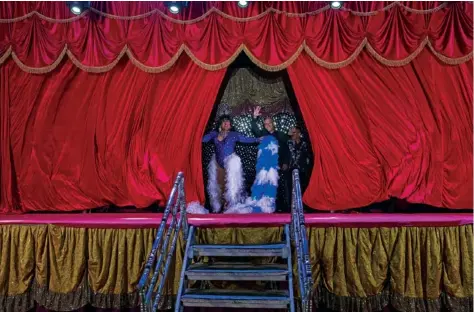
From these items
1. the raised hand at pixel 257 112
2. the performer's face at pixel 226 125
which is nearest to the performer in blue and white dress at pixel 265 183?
the raised hand at pixel 257 112

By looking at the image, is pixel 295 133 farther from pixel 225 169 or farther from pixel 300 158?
pixel 225 169

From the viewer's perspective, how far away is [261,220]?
160 inches

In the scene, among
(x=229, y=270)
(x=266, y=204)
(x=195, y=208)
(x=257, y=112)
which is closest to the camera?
(x=229, y=270)

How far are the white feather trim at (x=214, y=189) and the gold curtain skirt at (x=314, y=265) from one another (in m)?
1.14

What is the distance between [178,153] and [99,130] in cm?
99

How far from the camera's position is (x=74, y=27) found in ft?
15.9

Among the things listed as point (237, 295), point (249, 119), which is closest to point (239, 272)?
point (237, 295)

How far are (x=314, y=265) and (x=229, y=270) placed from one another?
984 mm

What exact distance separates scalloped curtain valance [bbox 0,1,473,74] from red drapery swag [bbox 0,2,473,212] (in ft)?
0.05

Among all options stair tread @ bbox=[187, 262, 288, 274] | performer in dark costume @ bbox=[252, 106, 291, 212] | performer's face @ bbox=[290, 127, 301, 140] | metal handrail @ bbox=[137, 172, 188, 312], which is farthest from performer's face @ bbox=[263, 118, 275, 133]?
stair tread @ bbox=[187, 262, 288, 274]

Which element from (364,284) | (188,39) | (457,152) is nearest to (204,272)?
(364,284)

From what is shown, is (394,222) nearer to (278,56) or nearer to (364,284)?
(364,284)

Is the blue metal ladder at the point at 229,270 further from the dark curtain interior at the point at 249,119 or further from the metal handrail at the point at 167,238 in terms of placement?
the dark curtain interior at the point at 249,119

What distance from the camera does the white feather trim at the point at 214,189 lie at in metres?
5.24
